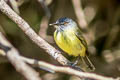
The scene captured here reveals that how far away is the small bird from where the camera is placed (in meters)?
3.76

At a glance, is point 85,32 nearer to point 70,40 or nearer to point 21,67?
point 70,40

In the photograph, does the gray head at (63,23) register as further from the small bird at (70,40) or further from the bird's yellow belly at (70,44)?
the bird's yellow belly at (70,44)

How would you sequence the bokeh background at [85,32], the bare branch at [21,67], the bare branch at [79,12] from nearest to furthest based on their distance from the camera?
the bare branch at [21,67] → the bare branch at [79,12] → the bokeh background at [85,32]

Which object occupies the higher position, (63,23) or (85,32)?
(85,32)

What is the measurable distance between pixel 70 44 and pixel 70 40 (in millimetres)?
96

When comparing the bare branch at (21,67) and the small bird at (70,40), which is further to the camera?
the small bird at (70,40)

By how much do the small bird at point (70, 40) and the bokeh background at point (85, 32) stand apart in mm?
1073

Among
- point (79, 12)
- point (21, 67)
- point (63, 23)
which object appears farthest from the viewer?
point (79, 12)

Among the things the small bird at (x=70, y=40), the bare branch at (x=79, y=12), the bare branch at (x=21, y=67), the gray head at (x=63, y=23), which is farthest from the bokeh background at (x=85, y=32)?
the bare branch at (x=21, y=67)

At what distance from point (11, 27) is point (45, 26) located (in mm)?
945

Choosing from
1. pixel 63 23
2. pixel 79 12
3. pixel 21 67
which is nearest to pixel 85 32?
pixel 79 12

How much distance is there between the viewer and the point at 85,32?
5652 millimetres

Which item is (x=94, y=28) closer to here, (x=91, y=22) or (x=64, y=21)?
(x=91, y=22)

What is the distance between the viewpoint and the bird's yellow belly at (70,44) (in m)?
3.72
